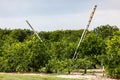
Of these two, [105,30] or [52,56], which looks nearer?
[52,56]

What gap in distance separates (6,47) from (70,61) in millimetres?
9397

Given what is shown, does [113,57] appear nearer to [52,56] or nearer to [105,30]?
[52,56]

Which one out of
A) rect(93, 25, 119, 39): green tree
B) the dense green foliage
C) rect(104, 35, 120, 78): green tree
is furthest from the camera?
rect(93, 25, 119, 39): green tree

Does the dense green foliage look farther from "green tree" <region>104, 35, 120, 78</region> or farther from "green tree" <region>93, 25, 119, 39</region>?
"green tree" <region>93, 25, 119, 39</region>

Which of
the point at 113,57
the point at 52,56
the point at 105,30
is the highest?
the point at 105,30

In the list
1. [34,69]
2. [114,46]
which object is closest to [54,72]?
[34,69]

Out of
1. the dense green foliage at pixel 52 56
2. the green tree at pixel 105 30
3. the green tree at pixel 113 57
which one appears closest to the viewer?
the green tree at pixel 113 57

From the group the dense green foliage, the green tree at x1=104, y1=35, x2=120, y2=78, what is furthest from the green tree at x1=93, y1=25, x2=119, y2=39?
the green tree at x1=104, y1=35, x2=120, y2=78

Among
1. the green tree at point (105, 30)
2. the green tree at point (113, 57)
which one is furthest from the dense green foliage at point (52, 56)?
the green tree at point (105, 30)

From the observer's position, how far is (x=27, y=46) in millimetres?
40219

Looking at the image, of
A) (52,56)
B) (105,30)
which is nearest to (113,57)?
(52,56)

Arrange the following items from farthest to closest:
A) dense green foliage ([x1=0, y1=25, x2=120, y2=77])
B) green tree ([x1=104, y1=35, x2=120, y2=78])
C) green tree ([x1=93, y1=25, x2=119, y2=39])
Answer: green tree ([x1=93, y1=25, x2=119, y2=39])
dense green foliage ([x1=0, y1=25, x2=120, y2=77])
green tree ([x1=104, y1=35, x2=120, y2=78])

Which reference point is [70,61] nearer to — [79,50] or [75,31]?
[79,50]

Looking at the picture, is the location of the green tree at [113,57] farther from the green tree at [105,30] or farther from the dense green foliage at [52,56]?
the green tree at [105,30]
